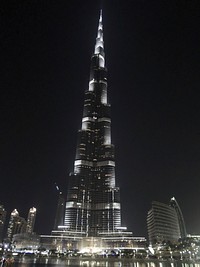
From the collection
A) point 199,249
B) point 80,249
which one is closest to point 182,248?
point 199,249

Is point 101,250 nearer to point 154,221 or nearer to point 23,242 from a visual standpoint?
point 154,221

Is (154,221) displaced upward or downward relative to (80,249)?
upward

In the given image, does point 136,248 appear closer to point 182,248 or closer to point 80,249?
point 80,249

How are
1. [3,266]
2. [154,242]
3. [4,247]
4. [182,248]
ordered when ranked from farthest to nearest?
[154,242] < [4,247] < [182,248] < [3,266]

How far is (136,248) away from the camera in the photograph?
19650 cm

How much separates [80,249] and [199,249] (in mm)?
100616

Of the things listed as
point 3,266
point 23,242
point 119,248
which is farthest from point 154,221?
point 3,266

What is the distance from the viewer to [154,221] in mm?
198875


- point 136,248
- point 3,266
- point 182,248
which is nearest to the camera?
point 3,266

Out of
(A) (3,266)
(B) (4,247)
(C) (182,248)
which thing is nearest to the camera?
(A) (3,266)

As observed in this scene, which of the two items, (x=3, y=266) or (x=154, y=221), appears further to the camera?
Answer: (x=154, y=221)

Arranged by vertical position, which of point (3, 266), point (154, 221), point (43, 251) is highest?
point (154, 221)

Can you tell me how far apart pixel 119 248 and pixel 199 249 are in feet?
246

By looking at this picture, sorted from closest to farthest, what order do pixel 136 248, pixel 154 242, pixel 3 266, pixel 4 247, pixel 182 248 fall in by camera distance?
1. pixel 3 266
2. pixel 182 248
3. pixel 4 247
4. pixel 154 242
5. pixel 136 248
